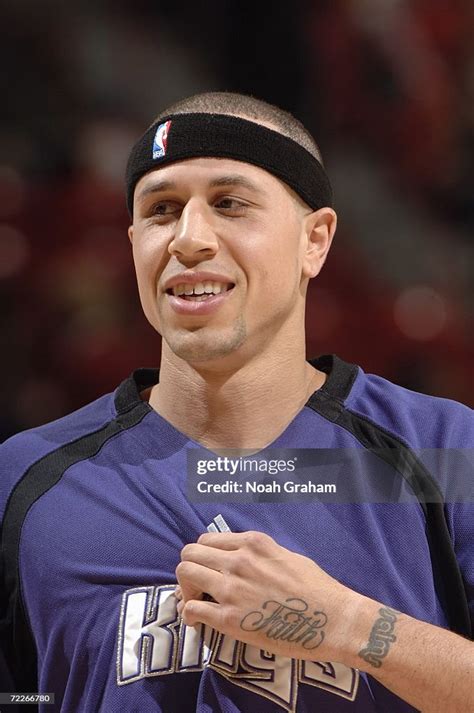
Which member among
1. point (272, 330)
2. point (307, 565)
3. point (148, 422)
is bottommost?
point (307, 565)

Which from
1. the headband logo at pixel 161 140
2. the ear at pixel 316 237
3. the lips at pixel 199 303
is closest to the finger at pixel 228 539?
the lips at pixel 199 303

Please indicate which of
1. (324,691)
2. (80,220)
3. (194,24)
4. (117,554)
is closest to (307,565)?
(324,691)

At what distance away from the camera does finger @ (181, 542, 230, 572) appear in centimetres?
130

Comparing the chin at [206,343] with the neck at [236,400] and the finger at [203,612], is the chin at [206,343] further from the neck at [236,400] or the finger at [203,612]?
the finger at [203,612]

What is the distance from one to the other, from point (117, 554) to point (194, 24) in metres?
1.62

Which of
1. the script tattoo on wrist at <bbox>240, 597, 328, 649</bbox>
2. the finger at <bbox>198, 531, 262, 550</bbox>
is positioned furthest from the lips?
the script tattoo on wrist at <bbox>240, 597, 328, 649</bbox>

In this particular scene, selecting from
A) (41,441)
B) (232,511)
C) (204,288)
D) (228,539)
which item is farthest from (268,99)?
(228,539)

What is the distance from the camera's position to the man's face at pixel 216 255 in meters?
1.45

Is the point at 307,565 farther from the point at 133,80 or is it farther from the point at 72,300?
the point at 133,80

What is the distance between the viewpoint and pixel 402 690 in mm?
1256

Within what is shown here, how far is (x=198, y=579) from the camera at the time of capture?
129 centimetres

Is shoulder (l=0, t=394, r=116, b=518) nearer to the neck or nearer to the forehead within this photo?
the neck

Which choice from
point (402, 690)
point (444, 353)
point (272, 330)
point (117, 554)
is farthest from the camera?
point (444, 353)

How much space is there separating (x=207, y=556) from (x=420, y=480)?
0.36m
